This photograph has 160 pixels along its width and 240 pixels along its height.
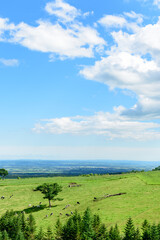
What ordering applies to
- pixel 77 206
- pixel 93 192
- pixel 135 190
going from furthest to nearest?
pixel 93 192
pixel 135 190
pixel 77 206

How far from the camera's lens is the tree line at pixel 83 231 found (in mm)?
49531

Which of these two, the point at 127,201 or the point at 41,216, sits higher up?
the point at 127,201

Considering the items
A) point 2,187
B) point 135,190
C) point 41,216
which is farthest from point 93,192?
point 2,187

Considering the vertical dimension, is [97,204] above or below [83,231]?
below

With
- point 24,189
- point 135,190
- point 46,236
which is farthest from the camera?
A: point 24,189

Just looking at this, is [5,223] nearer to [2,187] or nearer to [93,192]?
[93,192]

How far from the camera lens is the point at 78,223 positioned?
194 feet

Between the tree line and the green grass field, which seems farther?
the green grass field

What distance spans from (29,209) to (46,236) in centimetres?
3952

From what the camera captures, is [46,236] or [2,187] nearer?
[46,236]

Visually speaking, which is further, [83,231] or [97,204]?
[97,204]

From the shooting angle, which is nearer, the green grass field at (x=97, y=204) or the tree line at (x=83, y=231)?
the tree line at (x=83, y=231)

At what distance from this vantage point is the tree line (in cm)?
4953

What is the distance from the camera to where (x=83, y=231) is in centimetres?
5616
